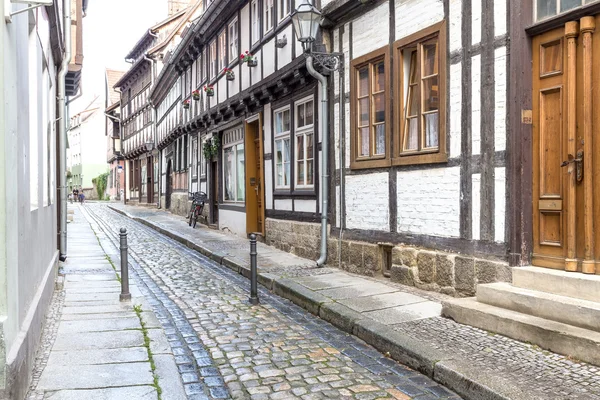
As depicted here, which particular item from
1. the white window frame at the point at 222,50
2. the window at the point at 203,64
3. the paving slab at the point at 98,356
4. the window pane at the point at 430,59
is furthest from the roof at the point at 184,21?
the paving slab at the point at 98,356

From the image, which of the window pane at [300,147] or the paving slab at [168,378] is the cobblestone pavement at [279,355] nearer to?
the paving slab at [168,378]

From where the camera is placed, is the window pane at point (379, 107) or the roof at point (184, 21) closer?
the window pane at point (379, 107)

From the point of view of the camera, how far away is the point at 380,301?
645cm

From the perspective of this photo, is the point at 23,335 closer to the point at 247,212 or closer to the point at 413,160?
the point at 413,160

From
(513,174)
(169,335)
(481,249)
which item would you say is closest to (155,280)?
(169,335)

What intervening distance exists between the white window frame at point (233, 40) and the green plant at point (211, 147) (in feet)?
8.78

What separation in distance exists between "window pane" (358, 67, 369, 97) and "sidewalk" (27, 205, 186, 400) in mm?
4287

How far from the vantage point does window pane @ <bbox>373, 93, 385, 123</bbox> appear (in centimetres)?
794

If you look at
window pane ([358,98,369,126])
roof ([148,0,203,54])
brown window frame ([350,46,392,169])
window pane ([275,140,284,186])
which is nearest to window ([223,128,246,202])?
window pane ([275,140,284,186])

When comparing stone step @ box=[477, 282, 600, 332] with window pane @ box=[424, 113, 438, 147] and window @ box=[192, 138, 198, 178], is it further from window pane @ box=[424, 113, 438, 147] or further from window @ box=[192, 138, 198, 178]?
window @ box=[192, 138, 198, 178]

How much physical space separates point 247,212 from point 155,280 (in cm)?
526

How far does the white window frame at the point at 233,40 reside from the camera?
14.7 meters

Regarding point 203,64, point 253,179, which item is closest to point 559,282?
point 253,179

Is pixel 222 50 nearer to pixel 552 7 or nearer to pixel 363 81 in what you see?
pixel 363 81
